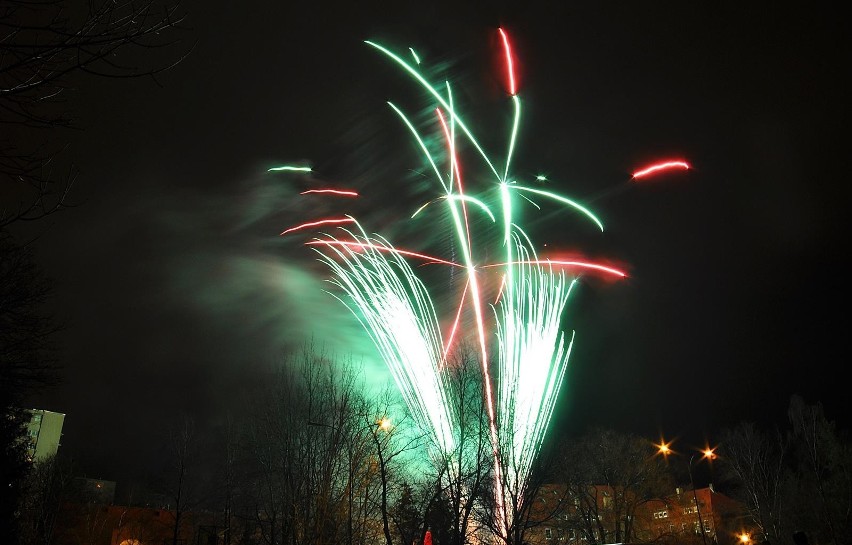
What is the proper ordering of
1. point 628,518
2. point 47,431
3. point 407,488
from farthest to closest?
point 47,431 < point 628,518 < point 407,488

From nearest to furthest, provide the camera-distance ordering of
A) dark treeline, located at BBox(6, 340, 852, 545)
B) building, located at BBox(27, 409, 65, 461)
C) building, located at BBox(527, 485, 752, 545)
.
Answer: dark treeline, located at BBox(6, 340, 852, 545), building, located at BBox(527, 485, 752, 545), building, located at BBox(27, 409, 65, 461)

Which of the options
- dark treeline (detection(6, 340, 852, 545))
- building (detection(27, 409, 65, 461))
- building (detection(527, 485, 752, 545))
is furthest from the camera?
building (detection(27, 409, 65, 461))

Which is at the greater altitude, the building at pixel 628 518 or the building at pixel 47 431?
the building at pixel 47 431

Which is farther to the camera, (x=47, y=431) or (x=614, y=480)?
(x=47, y=431)

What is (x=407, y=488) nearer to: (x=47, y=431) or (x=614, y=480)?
(x=614, y=480)

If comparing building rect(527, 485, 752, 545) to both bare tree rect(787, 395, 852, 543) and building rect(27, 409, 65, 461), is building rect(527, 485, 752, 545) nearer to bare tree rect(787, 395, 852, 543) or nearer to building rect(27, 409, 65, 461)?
bare tree rect(787, 395, 852, 543)

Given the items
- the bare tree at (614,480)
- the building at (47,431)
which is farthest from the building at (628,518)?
the building at (47,431)

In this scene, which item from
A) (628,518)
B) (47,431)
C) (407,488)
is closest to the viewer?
(407,488)

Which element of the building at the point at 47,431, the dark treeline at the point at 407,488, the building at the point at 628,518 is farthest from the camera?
the building at the point at 47,431

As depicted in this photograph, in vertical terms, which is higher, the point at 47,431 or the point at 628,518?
the point at 47,431

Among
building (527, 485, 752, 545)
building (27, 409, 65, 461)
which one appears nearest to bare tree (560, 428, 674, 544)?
building (527, 485, 752, 545)

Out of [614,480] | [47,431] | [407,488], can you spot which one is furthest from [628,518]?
[47,431]

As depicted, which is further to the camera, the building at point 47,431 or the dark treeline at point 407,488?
the building at point 47,431

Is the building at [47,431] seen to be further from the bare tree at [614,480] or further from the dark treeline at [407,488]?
the bare tree at [614,480]
